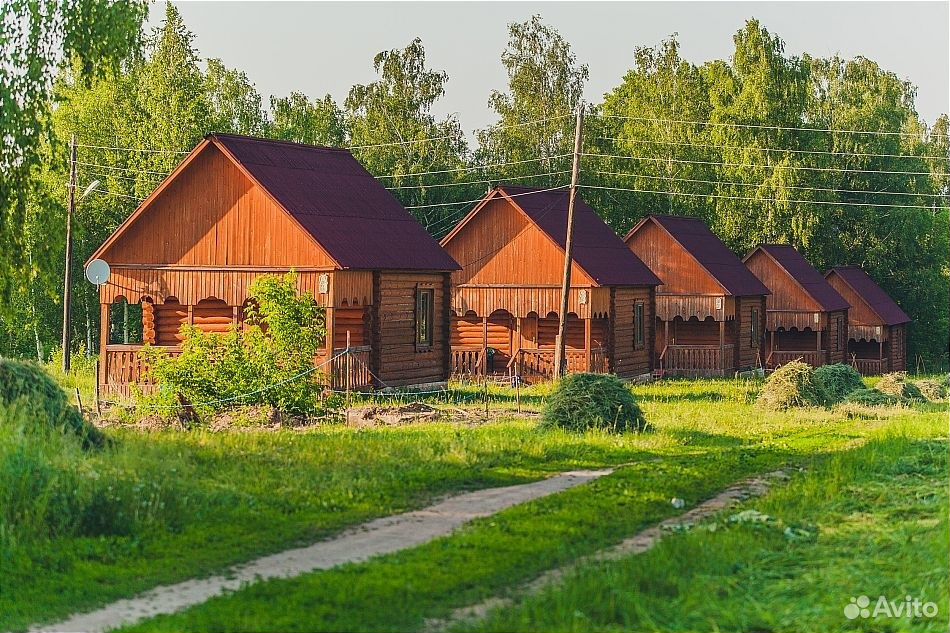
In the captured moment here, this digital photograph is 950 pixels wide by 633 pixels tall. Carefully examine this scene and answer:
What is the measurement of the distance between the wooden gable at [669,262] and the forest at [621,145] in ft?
42.1

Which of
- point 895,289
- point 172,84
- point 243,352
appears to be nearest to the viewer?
point 243,352

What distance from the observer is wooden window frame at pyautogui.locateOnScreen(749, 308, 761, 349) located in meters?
54.9

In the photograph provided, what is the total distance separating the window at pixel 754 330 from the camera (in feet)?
180

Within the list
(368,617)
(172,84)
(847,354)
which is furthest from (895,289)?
(368,617)

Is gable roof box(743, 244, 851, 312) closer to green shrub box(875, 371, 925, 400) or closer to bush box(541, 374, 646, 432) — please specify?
green shrub box(875, 371, 925, 400)

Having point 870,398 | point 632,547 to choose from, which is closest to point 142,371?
point 870,398

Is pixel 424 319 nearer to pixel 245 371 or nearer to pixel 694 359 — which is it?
pixel 245 371

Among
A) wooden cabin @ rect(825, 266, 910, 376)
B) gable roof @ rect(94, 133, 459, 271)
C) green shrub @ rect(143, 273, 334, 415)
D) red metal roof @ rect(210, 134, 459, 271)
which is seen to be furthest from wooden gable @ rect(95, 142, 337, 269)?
wooden cabin @ rect(825, 266, 910, 376)

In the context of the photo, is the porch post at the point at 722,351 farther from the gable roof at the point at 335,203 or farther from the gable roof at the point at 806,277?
the gable roof at the point at 335,203

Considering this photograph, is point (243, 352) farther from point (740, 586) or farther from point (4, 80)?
point (740, 586)

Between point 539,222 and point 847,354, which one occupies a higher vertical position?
point 539,222

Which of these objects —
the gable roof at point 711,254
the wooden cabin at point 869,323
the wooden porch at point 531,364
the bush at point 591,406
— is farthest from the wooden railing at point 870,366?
the bush at point 591,406

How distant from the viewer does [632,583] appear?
1192cm

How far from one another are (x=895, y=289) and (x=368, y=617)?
214 ft
